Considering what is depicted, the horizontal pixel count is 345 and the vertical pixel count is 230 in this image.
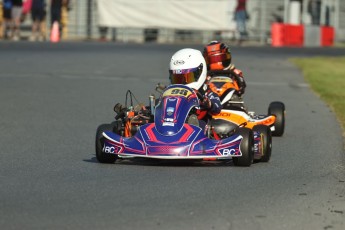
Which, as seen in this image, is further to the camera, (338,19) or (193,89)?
(338,19)

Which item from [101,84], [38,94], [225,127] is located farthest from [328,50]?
[225,127]

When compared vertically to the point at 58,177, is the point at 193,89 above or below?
above

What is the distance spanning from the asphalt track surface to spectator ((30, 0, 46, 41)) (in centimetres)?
1535

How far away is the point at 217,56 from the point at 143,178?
4.07 metres

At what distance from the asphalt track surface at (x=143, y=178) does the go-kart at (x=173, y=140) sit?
0.42ft

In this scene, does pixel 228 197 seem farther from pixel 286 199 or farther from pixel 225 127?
pixel 225 127

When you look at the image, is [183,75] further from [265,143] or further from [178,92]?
[265,143]

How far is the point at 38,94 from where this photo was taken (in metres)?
17.3

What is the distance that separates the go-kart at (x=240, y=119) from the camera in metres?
10.1

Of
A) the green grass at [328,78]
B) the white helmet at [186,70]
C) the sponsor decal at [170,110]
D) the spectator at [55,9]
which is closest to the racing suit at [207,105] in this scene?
the white helmet at [186,70]

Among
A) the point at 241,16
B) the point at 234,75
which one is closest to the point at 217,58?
the point at 234,75

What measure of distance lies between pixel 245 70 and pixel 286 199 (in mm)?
15723

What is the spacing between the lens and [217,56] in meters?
12.7

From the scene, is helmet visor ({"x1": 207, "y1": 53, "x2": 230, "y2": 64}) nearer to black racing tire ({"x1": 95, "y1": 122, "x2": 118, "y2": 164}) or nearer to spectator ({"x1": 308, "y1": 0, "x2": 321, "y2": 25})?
black racing tire ({"x1": 95, "y1": 122, "x2": 118, "y2": 164})
